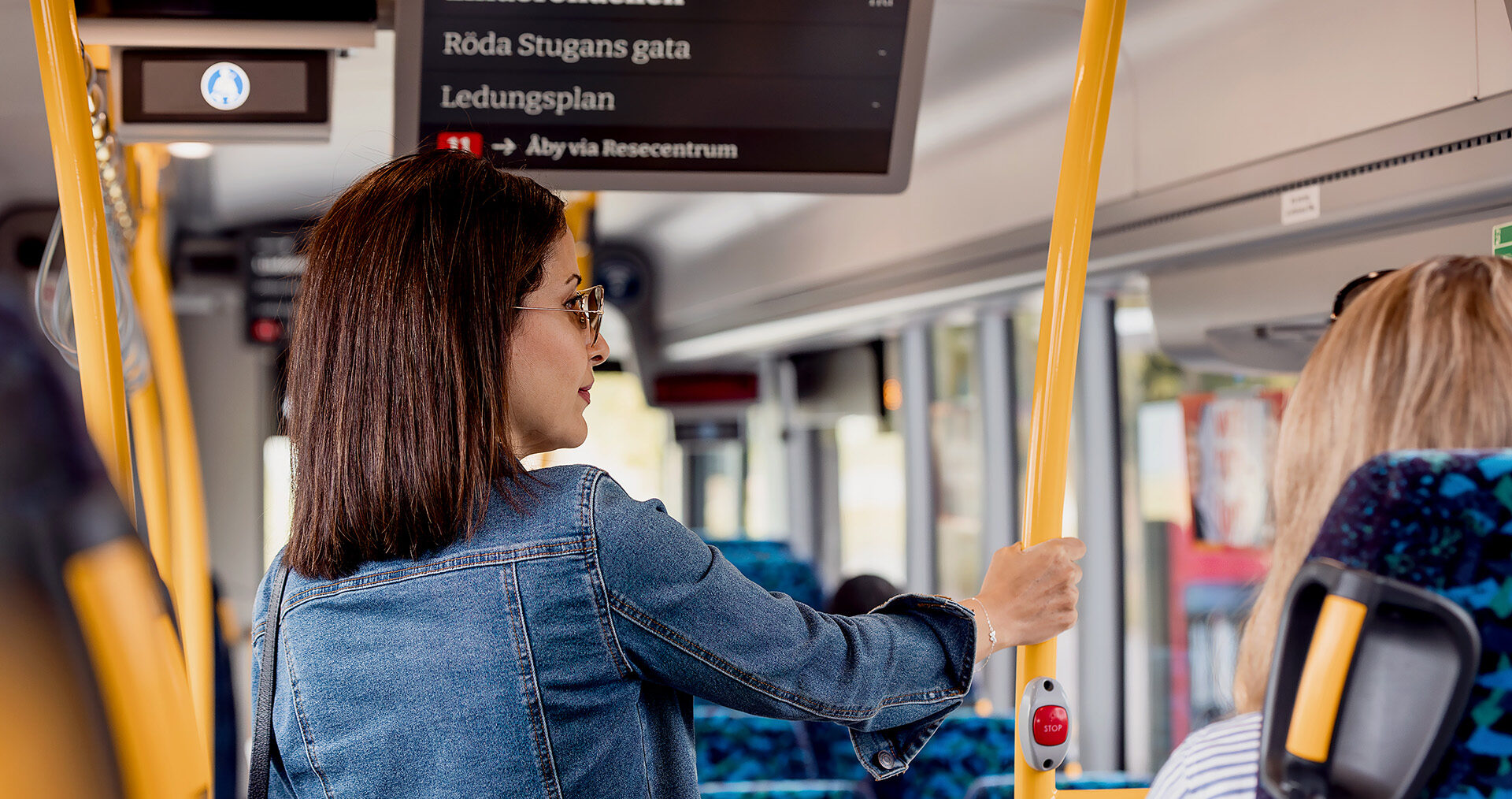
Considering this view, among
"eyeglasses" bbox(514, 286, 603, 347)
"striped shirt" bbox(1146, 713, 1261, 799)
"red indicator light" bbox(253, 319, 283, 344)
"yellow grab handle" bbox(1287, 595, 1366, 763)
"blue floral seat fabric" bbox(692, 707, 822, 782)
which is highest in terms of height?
"red indicator light" bbox(253, 319, 283, 344)

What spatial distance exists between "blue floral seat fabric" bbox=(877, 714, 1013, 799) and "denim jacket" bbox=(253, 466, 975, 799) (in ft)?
8.92

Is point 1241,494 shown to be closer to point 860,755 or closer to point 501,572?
point 860,755

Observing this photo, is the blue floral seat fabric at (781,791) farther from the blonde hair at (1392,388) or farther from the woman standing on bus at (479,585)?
the blonde hair at (1392,388)

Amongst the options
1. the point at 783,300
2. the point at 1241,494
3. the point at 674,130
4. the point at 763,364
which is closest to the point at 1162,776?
the point at 674,130

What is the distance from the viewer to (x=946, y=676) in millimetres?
1375

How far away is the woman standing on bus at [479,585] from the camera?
1.25 metres

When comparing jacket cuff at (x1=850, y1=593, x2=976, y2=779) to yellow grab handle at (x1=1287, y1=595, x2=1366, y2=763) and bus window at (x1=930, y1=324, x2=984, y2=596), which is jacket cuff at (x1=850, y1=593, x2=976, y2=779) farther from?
bus window at (x1=930, y1=324, x2=984, y2=596)

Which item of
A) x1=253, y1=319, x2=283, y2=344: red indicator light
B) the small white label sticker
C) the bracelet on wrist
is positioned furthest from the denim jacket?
x1=253, y1=319, x2=283, y2=344: red indicator light

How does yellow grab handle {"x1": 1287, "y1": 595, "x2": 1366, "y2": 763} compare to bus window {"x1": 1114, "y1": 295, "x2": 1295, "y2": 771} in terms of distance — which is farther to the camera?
bus window {"x1": 1114, "y1": 295, "x2": 1295, "y2": 771}

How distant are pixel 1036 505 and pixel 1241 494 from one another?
9.68 feet

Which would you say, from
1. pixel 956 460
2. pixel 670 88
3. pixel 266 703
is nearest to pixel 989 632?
pixel 266 703

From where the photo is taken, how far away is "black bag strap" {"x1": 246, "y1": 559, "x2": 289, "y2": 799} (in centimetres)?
136

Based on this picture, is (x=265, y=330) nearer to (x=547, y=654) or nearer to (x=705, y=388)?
(x=705, y=388)

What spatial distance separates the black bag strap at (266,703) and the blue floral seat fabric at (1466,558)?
1.05 meters
